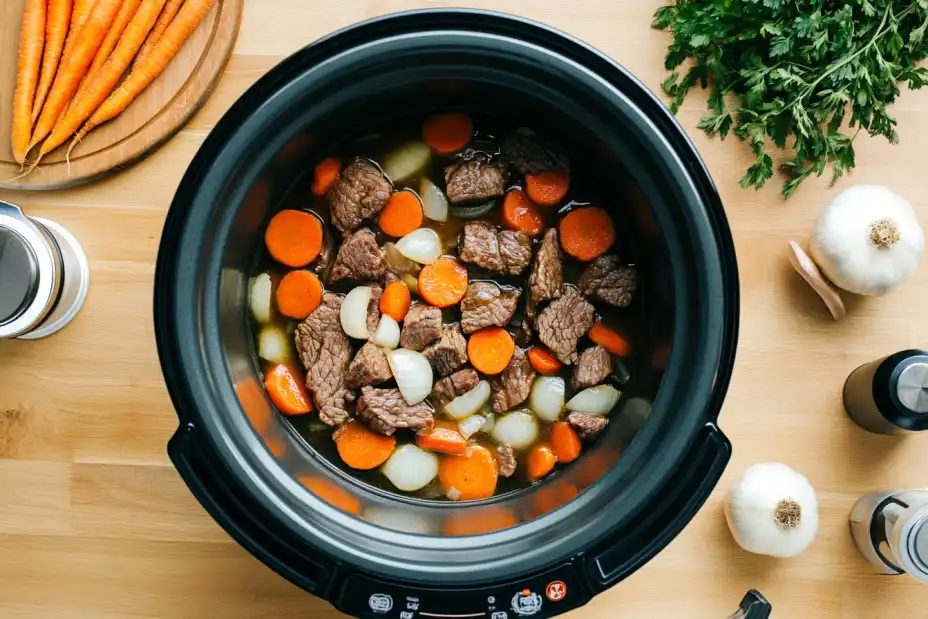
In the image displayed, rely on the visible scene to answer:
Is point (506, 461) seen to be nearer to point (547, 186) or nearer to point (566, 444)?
point (566, 444)

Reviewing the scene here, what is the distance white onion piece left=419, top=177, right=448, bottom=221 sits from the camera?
5.71 feet

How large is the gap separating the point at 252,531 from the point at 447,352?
0.58 metres

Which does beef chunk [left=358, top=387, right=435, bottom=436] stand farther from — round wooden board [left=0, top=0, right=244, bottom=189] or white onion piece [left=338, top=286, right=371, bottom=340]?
round wooden board [left=0, top=0, right=244, bottom=189]

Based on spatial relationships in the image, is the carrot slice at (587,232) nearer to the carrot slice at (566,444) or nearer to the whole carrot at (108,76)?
the carrot slice at (566,444)

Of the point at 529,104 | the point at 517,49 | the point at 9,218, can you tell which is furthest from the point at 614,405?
the point at 9,218

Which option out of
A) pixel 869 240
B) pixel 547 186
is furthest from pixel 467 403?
pixel 869 240

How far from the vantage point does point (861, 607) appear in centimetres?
177

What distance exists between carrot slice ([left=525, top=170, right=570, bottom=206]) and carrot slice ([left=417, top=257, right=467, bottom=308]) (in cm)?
23

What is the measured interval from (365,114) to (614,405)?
33.2 inches

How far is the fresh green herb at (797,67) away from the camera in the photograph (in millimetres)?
1575

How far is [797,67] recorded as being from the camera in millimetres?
1611

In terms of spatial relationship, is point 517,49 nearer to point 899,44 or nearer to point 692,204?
point 692,204

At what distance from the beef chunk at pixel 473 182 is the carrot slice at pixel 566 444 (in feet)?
1.79

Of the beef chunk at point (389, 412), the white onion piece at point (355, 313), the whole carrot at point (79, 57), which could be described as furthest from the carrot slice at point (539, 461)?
the whole carrot at point (79, 57)
